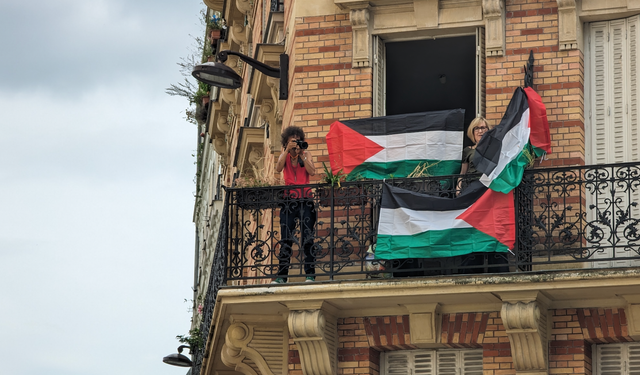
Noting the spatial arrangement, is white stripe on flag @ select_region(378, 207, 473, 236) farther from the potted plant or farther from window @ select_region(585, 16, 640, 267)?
the potted plant

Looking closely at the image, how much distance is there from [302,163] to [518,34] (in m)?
3.06

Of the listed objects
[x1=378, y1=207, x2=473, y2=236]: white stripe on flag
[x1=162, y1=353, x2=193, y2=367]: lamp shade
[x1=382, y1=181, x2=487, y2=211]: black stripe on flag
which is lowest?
[x1=162, y1=353, x2=193, y2=367]: lamp shade

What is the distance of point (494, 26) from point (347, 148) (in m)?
2.33

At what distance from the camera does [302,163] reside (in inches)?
589

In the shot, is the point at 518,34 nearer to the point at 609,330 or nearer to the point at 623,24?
the point at 623,24

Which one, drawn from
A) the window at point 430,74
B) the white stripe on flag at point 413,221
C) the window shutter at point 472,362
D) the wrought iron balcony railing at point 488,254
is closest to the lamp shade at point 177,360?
the window at point 430,74

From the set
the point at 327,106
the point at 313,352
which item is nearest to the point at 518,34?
the point at 327,106

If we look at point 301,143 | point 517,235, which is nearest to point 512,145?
→ point 517,235

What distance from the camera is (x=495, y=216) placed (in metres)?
13.8

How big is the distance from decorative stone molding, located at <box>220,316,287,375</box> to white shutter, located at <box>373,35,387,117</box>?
9.73ft

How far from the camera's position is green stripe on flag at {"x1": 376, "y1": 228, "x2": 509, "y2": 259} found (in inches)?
543

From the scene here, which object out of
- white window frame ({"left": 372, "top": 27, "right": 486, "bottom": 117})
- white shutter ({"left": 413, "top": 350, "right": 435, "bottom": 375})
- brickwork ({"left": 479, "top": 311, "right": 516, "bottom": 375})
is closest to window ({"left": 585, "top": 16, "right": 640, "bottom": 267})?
white window frame ({"left": 372, "top": 27, "right": 486, "bottom": 117})

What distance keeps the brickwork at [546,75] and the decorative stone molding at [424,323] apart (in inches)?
85.7

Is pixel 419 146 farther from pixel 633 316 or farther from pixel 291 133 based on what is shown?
pixel 633 316
